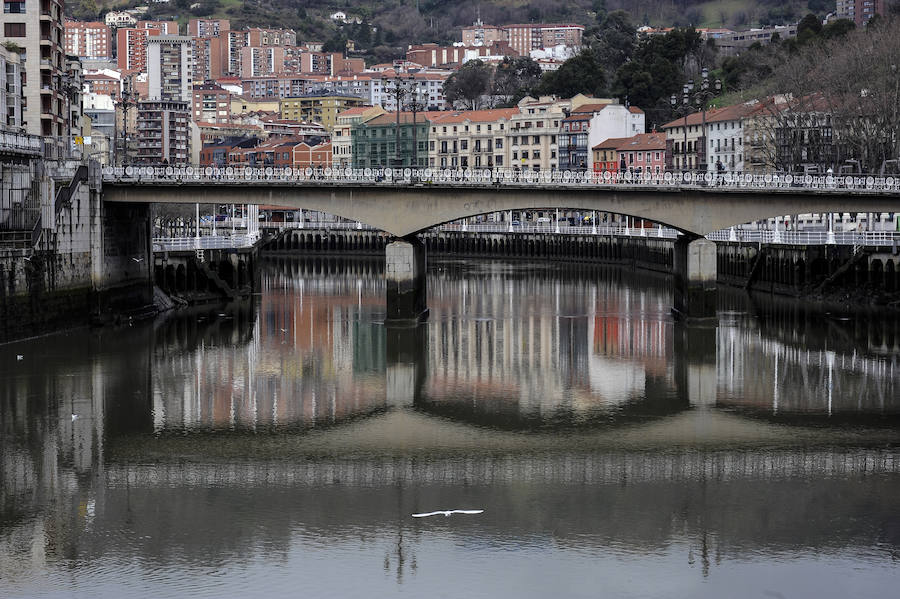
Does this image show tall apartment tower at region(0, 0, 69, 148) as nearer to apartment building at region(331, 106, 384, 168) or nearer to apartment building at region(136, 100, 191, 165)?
apartment building at region(331, 106, 384, 168)

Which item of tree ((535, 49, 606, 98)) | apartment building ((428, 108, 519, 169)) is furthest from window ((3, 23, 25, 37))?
tree ((535, 49, 606, 98))

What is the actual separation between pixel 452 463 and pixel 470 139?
120494mm

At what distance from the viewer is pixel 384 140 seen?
150 m

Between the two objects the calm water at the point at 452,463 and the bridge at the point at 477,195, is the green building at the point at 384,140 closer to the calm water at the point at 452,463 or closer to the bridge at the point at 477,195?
the bridge at the point at 477,195

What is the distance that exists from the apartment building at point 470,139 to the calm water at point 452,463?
9588 centimetres

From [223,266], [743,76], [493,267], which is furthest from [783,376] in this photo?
[743,76]

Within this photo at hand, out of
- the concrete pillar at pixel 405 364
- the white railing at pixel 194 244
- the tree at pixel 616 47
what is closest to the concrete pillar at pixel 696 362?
the concrete pillar at pixel 405 364

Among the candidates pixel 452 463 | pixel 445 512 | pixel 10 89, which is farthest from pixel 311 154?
pixel 445 512

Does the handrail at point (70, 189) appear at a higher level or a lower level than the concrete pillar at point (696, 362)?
higher

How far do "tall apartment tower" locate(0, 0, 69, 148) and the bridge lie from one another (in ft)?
90.3

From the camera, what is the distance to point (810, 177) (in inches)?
2126

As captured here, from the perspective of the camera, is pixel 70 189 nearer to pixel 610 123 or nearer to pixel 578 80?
pixel 610 123

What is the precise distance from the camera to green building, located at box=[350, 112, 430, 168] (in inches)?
5826

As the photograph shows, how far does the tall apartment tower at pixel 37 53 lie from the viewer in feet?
258
